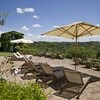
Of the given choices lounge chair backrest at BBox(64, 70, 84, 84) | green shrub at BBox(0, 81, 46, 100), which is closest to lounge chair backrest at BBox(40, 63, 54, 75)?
lounge chair backrest at BBox(64, 70, 84, 84)

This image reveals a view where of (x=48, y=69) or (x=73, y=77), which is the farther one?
(x=48, y=69)

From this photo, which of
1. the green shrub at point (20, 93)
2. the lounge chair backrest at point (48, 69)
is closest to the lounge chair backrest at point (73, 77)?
the lounge chair backrest at point (48, 69)

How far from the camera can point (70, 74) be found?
740 centimetres

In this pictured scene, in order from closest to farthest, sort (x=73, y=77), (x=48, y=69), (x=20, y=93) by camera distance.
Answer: (x=20, y=93)
(x=73, y=77)
(x=48, y=69)

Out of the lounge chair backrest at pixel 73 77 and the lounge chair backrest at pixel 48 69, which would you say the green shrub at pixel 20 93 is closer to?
the lounge chair backrest at pixel 73 77

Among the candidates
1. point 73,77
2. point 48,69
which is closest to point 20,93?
point 73,77

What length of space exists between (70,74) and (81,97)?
0.75 m

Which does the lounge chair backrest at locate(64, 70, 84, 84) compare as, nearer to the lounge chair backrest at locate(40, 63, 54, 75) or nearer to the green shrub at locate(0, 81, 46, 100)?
the lounge chair backrest at locate(40, 63, 54, 75)

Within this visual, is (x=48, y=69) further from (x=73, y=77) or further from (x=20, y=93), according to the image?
(x=20, y=93)

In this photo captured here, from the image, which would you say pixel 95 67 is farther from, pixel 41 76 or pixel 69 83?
pixel 69 83

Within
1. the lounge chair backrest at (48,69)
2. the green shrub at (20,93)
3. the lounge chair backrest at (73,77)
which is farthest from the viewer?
the lounge chair backrest at (48,69)

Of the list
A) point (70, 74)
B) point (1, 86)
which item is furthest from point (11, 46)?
point (1, 86)

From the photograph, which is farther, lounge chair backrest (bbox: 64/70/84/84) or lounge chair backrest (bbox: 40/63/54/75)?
lounge chair backrest (bbox: 40/63/54/75)

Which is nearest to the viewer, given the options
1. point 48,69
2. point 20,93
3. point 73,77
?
point 20,93
